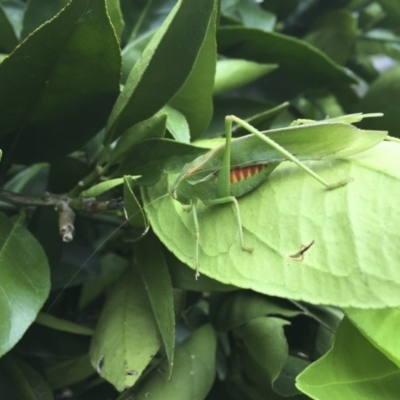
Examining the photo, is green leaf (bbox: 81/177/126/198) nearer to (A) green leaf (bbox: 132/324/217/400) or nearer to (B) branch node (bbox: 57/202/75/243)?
(B) branch node (bbox: 57/202/75/243)

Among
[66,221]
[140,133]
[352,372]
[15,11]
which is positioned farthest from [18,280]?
[15,11]

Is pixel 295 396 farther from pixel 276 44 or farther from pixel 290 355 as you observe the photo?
pixel 276 44

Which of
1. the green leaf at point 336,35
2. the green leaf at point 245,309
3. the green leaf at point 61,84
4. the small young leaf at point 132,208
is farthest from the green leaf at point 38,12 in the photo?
the green leaf at point 336,35

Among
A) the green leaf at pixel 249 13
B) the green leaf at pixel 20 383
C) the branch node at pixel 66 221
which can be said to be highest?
the branch node at pixel 66 221

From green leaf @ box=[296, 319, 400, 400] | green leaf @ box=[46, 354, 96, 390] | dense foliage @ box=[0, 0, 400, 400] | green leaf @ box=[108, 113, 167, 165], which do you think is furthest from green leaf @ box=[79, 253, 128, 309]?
green leaf @ box=[296, 319, 400, 400]

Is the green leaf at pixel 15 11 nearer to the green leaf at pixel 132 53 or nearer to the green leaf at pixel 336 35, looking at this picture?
the green leaf at pixel 132 53
